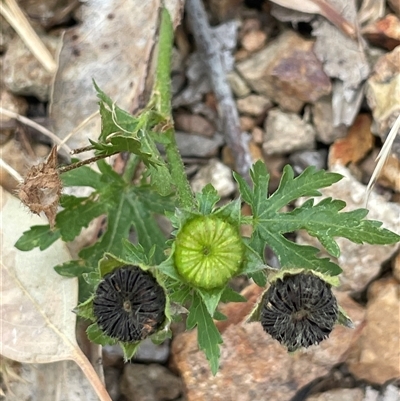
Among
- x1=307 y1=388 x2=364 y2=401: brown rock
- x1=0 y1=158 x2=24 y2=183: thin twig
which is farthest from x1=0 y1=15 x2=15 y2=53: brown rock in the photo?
x1=307 y1=388 x2=364 y2=401: brown rock

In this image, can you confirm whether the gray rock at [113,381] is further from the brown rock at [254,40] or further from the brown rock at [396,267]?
the brown rock at [254,40]

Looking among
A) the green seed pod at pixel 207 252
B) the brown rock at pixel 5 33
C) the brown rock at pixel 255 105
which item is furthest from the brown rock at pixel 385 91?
the brown rock at pixel 5 33

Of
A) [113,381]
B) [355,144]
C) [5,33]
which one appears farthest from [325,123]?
[5,33]

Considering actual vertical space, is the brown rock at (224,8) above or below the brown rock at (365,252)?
above

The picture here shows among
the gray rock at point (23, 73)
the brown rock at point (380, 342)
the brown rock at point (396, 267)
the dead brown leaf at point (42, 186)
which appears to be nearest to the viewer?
the dead brown leaf at point (42, 186)

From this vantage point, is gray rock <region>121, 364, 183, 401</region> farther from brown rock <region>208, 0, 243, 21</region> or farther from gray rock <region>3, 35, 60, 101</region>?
brown rock <region>208, 0, 243, 21</region>

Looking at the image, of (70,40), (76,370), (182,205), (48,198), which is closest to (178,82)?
(70,40)
